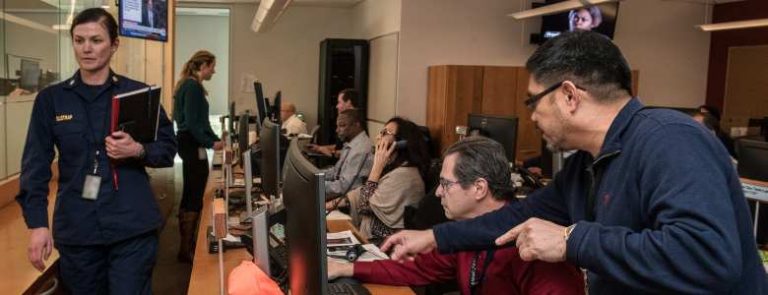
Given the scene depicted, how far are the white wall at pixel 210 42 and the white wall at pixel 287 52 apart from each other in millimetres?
2589

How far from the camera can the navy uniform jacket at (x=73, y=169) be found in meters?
2.22

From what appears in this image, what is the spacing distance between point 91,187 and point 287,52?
Result: 25.7 feet

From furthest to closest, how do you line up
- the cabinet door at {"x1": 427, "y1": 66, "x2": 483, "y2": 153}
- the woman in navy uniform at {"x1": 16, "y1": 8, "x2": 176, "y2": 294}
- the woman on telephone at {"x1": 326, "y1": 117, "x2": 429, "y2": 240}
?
the cabinet door at {"x1": 427, "y1": 66, "x2": 483, "y2": 153}, the woman on telephone at {"x1": 326, "y1": 117, "x2": 429, "y2": 240}, the woman in navy uniform at {"x1": 16, "y1": 8, "x2": 176, "y2": 294}

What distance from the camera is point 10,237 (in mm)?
2916

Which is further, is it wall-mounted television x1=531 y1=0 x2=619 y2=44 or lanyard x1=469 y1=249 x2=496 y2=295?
wall-mounted television x1=531 y1=0 x2=619 y2=44

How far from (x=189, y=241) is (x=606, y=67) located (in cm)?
442

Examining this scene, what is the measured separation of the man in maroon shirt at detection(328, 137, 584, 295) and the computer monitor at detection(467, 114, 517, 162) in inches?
99.0

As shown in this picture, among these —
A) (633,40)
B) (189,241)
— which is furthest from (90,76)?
(633,40)

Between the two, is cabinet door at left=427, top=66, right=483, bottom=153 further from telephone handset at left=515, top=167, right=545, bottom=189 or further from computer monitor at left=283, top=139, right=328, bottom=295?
computer monitor at left=283, top=139, right=328, bottom=295

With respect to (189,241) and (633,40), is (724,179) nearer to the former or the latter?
(189,241)

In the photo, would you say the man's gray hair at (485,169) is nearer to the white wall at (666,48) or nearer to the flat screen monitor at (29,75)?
the flat screen monitor at (29,75)

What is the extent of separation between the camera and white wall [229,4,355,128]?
32.0ft

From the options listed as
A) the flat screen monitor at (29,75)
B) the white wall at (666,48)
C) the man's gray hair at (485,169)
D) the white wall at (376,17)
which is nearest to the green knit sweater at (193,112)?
the flat screen monitor at (29,75)

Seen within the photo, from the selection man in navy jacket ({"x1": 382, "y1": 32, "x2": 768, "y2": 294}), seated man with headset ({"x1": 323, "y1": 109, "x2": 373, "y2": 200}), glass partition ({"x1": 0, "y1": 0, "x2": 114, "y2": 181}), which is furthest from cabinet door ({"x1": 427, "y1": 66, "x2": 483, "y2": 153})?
man in navy jacket ({"x1": 382, "y1": 32, "x2": 768, "y2": 294})
